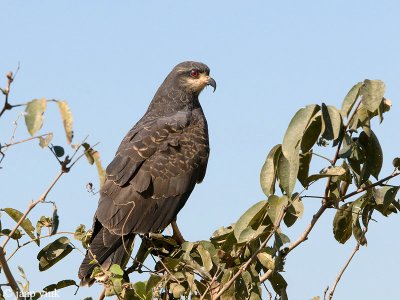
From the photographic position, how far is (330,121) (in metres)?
3.69

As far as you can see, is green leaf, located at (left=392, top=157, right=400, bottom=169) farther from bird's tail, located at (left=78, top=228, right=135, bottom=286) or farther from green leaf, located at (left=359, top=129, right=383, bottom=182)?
bird's tail, located at (left=78, top=228, right=135, bottom=286)

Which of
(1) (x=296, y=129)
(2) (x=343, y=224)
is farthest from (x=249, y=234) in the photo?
(2) (x=343, y=224)

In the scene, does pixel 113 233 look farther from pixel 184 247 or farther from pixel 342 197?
pixel 342 197

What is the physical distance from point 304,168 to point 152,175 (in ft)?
8.79

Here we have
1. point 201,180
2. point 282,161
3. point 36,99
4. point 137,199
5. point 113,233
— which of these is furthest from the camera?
point 201,180

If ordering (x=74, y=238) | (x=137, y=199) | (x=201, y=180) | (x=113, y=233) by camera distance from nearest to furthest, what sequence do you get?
(x=74, y=238)
(x=113, y=233)
(x=137, y=199)
(x=201, y=180)

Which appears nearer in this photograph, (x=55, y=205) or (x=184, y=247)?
(x=55, y=205)

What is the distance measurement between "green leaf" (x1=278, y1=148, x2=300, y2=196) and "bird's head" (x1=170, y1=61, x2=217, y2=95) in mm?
4335

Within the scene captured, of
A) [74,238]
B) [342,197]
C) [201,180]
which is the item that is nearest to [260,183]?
[342,197]

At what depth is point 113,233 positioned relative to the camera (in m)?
5.78

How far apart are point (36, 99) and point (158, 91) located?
219 inches

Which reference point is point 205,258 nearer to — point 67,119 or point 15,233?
point 15,233

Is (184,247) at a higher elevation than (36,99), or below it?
below

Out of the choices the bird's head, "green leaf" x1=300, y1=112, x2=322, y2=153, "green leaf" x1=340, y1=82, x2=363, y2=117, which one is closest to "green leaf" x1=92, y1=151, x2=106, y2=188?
"green leaf" x1=300, y1=112, x2=322, y2=153
